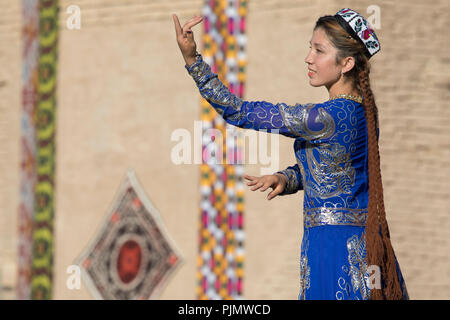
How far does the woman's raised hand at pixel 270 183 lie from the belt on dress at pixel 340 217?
19 cm

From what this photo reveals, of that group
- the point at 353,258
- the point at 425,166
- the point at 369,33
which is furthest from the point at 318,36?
the point at 425,166

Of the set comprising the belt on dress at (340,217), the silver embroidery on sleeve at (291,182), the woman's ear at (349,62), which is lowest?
the belt on dress at (340,217)

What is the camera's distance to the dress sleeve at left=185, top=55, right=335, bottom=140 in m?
3.29

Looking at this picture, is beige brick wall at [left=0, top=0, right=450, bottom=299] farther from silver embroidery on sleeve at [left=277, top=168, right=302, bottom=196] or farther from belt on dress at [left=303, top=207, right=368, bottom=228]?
Answer: belt on dress at [left=303, top=207, right=368, bottom=228]

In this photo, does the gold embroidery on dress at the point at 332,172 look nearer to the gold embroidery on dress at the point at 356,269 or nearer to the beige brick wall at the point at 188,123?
the gold embroidery on dress at the point at 356,269

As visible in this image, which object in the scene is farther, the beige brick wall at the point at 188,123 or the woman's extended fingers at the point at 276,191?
the beige brick wall at the point at 188,123

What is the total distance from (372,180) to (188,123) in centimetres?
598

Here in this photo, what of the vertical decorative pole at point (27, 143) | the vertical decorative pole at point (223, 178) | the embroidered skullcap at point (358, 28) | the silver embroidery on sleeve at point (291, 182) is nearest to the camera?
the embroidered skullcap at point (358, 28)

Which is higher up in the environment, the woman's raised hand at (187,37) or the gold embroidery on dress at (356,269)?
the woman's raised hand at (187,37)

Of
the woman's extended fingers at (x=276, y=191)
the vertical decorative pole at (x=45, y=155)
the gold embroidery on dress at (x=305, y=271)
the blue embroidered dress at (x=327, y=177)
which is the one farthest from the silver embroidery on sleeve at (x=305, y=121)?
the vertical decorative pole at (x=45, y=155)

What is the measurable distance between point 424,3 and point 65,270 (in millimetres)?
4673

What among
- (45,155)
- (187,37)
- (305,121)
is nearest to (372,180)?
(305,121)

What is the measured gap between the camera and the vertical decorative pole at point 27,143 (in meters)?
10.3

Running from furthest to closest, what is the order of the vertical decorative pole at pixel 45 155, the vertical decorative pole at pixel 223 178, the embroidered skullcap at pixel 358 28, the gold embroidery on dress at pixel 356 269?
the vertical decorative pole at pixel 45 155 < the vertical decorative pole at pixel 223 178 < the embroidered skullcap at pixel 358 28 < the gold embroidery on dress at pixel 356 269
